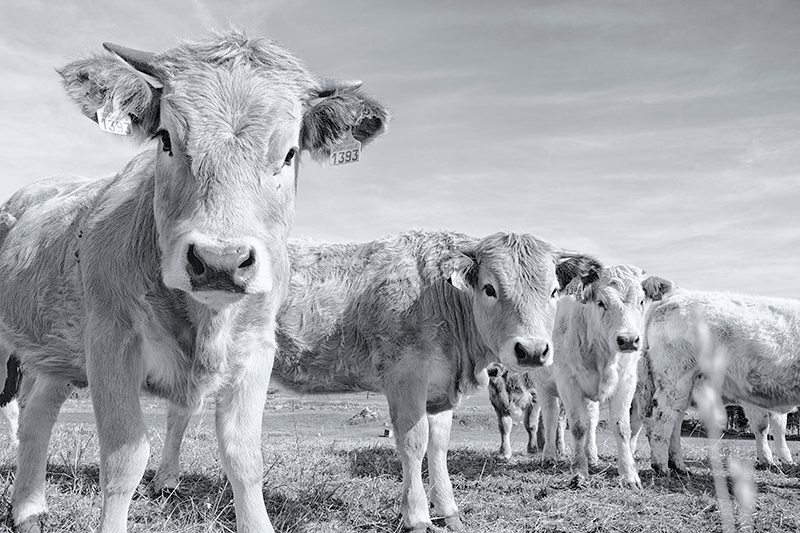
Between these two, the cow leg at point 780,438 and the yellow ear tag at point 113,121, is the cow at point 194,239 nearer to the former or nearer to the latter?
the yellow ear tag at point 113,121

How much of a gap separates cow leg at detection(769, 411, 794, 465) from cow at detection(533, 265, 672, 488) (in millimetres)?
4189

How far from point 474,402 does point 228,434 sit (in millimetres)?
30751

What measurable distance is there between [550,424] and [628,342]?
2.66 metres

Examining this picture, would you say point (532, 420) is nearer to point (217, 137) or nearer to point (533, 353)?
point (533, 353)

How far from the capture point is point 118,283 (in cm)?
345

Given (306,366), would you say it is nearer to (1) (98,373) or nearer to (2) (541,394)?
(1) (98,373)

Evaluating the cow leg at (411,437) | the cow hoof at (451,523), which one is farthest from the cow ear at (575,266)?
the cow hoof at (451,523)

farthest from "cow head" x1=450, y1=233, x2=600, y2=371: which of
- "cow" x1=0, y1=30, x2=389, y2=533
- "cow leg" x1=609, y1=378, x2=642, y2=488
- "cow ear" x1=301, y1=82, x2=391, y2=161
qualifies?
"cow leg" x1=609, y1=378, x2=642, y2=488

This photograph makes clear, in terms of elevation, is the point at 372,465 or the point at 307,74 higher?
the point at 307,74

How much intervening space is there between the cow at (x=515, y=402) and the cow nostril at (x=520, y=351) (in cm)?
586

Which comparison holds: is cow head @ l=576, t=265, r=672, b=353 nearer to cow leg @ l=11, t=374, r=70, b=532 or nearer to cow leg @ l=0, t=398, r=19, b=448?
cow leg @ l=11, t=374, r=70, b=532

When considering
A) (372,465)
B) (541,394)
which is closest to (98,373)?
(372,465)

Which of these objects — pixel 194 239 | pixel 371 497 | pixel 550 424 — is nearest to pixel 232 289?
pixel 194 239

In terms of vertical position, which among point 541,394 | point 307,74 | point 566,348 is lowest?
point 541,394
